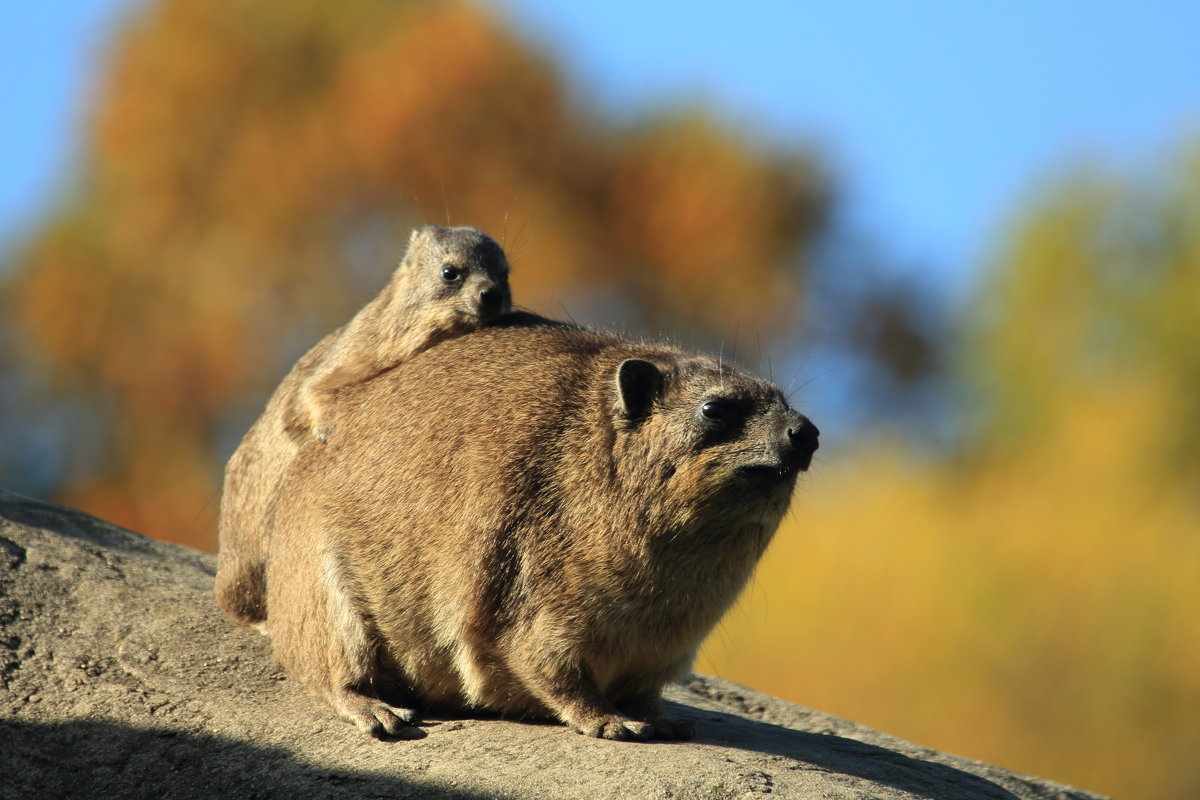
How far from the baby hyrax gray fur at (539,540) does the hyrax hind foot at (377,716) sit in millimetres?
12

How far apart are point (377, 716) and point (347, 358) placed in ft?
9.19

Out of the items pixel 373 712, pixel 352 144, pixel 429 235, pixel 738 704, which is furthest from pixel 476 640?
pixel 352 144

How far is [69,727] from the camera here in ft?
24.0

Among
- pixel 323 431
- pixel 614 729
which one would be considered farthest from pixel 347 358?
pixel 614 729

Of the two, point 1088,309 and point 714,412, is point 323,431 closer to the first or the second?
point 714,412

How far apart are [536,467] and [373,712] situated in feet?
4.93

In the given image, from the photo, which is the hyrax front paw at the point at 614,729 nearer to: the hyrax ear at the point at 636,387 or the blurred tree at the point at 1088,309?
the hyrax ear at the point at 636,387

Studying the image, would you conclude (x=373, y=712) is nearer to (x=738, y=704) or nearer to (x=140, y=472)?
(x=738, y=704)

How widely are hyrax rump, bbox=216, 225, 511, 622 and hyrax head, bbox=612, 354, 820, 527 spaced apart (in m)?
1.86

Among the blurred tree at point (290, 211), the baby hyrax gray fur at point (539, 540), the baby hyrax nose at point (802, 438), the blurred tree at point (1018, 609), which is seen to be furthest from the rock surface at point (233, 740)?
the blurred tree at point (290, 211)

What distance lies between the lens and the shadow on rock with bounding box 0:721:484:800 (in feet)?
21.9

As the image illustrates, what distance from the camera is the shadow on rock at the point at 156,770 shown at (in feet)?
21.9

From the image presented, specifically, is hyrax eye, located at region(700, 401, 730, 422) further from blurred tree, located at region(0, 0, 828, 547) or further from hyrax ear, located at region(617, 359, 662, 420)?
blurred tree, located at region(0, 0, 828, 547)

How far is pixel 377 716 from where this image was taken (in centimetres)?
725
